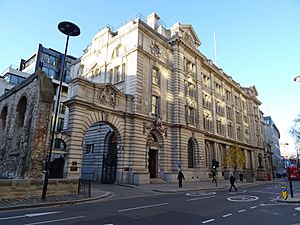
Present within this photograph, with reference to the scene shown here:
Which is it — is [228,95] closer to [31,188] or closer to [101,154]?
[101,154]

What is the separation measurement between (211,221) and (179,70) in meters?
25.5

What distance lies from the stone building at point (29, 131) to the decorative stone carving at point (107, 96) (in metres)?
6.57

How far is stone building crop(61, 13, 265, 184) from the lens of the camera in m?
21.7

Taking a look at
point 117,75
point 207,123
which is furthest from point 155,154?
point 207,123

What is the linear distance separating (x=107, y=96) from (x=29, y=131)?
345 inches

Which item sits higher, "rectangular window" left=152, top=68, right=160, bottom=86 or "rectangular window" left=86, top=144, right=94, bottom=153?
"rectangular window" left=152, top=68, right=160, bottom=86

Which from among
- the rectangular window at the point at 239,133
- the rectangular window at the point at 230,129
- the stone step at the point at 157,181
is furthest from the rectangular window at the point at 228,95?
the stone step at the point at 157,181

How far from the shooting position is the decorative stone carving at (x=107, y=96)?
22.1 m

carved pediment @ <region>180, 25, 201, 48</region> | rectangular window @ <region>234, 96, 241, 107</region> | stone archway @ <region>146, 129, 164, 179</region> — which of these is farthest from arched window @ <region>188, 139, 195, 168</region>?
rectangular window @ <region>234, 96, 241, 107</region>

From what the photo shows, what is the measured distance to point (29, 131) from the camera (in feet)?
51.1

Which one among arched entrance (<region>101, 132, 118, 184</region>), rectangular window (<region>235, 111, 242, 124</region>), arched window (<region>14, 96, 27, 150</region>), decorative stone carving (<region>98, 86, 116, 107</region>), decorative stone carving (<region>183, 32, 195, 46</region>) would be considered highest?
decorative stone carving (<region>183, 32, 195, 46</region>)

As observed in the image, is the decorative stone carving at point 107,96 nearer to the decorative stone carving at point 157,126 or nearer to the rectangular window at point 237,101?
the decorative stone carving at point 157,126

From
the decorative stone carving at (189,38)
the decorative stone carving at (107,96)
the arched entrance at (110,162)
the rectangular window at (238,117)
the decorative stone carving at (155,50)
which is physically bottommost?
the arched entrance at (110,162)

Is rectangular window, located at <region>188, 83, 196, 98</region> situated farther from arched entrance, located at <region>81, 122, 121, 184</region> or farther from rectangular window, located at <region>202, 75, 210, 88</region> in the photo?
arched entrance, located at <region>81, 122, 121, 184</region>
